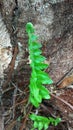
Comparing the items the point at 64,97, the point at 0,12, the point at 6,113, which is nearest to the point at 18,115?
the point at 6,113

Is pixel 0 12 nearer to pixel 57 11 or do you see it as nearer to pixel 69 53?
pixel 57 11

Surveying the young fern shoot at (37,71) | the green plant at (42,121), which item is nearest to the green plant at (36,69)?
the young fern shoot at (37,71)

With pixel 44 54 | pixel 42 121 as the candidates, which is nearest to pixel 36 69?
pixel 44 54

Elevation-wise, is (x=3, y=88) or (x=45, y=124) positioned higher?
(x=3, y=88)

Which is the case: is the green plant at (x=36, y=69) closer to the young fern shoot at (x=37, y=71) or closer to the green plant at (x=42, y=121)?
the young fern shoot at (x=37, y=71)

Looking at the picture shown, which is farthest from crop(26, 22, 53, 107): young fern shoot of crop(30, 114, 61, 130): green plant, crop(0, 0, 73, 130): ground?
crop(30, 114, 61, 130): green plant

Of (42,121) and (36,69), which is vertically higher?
(36,69)

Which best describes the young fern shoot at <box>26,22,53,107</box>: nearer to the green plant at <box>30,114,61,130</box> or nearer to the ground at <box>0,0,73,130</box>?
the ground at <box>0,0,73,130</box>

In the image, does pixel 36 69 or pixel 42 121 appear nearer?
pixel 36 69

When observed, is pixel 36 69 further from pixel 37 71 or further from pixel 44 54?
pixel 44 54

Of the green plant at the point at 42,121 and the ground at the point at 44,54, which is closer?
the ground at the point at 44,54

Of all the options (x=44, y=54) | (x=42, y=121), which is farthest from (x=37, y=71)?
(x=42, y=121)
